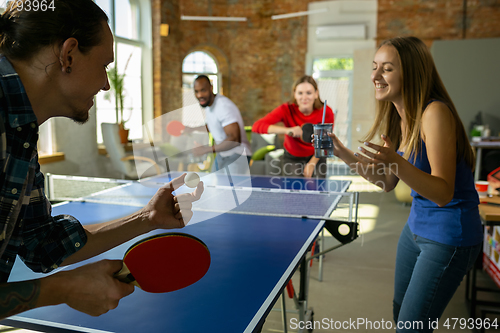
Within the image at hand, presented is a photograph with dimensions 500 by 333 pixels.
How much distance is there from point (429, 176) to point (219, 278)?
30.9 inches

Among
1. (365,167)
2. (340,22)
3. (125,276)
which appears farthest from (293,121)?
(340,22)

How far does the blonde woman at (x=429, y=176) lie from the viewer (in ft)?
4.59

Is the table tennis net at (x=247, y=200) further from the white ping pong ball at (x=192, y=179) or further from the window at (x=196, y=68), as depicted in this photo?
the window at (x=196, y=68)

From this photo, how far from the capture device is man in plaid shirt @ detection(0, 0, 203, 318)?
78 centimetres

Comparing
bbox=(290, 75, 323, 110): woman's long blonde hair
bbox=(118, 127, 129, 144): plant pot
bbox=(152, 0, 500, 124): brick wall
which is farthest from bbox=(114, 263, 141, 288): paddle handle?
bbox=(152, 0, 500, 124): brick wall

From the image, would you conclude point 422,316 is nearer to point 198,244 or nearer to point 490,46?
point 198,244

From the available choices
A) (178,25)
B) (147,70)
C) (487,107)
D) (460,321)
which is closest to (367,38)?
(487,107)

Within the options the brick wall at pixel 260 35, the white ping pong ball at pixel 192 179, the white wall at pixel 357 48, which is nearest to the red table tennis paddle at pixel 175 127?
the white ping pong ball at pixel 192 179

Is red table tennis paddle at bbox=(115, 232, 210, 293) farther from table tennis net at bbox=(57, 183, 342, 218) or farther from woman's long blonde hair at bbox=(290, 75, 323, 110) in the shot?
woman's long blonde hair at bbox=(290, 75, 323, 110)

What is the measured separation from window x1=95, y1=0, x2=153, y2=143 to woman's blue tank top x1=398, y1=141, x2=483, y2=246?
→ 6.23 metres

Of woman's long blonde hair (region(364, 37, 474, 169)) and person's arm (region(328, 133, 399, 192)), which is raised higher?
woman's long blonde hair (region(364, 37, 474, 169))

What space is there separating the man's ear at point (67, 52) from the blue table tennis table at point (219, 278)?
0.62 metres

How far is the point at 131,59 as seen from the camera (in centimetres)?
783

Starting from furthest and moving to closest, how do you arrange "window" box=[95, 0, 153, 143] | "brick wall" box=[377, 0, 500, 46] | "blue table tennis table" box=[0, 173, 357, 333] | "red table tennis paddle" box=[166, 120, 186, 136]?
1. "brick wall" box=[377, 0, 500, 46]
2. "window" box=[95, 0, 153, 143]
3. "red table tennis paddle" box=[166, 120, 186, 136]
4. "blue table tennis table" box=[0, 173, 357, 333]
